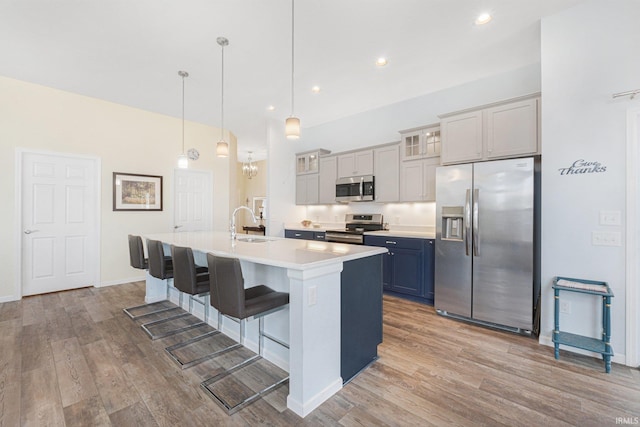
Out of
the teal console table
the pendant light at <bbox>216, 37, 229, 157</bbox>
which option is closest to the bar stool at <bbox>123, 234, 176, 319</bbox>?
the pendant light at <bbox>216, 37, 229, 157</bbox>

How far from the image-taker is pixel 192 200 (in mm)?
5660

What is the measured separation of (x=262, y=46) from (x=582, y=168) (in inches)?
133

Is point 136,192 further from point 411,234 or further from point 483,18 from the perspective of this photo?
point 483,18

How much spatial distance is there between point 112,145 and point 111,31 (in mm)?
2437

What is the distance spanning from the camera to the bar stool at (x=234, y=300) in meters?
1.83

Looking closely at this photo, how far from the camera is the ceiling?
251 centimetres

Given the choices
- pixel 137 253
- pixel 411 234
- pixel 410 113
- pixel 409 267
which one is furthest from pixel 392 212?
pixel 137 253

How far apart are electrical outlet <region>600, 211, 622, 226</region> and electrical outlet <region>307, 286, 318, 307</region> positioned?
2571 mm

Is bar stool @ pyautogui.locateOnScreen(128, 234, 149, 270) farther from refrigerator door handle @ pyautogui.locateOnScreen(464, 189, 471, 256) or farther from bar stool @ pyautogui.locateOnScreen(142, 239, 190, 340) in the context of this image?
refrigerator door handle @ pyautogui.locateOnScreen(464, 189, 471, 256)

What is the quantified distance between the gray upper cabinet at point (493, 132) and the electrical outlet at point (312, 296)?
2.65 meters

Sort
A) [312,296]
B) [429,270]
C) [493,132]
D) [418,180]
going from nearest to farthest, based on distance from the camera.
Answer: [312,296]
[493,132]
[429,270]
[418,180]

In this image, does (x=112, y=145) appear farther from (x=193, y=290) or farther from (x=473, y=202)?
(x=473, y=202)

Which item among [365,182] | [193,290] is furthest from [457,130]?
[193,290]

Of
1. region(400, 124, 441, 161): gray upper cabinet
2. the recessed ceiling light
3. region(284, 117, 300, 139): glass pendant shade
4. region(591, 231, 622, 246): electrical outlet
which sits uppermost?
the recessed ceiling light
